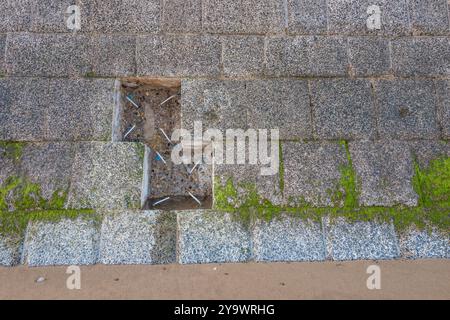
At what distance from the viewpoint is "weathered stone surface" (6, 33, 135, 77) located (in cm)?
250

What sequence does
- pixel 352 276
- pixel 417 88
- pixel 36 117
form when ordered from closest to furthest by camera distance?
pixel 352 276 < pixel 36 117 < pixel 417 88

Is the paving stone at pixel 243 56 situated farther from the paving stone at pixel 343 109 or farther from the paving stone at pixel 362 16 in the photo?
the paving stone at pixel 362 16

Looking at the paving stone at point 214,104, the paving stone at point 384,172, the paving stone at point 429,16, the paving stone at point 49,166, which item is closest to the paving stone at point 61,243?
the paving stone at point 49,166

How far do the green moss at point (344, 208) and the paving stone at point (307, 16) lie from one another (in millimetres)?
1071

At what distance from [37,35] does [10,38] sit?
0.65 ft

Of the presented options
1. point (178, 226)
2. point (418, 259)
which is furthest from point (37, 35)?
point (418, 259)

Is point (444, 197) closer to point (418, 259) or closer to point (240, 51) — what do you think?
point (418, 259)

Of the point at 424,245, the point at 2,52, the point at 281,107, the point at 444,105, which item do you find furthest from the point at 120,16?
the point at 424,245

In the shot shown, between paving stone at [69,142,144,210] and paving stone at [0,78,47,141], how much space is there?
37 centimetres

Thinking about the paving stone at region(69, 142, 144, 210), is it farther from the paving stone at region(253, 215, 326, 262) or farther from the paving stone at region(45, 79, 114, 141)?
the paving stone at region(253, 215, 326, 262)

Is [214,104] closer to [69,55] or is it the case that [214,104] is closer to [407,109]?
[69,55]

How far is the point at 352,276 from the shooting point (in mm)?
2264

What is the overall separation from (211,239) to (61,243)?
3.21ft

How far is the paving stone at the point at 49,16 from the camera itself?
8.39ft
